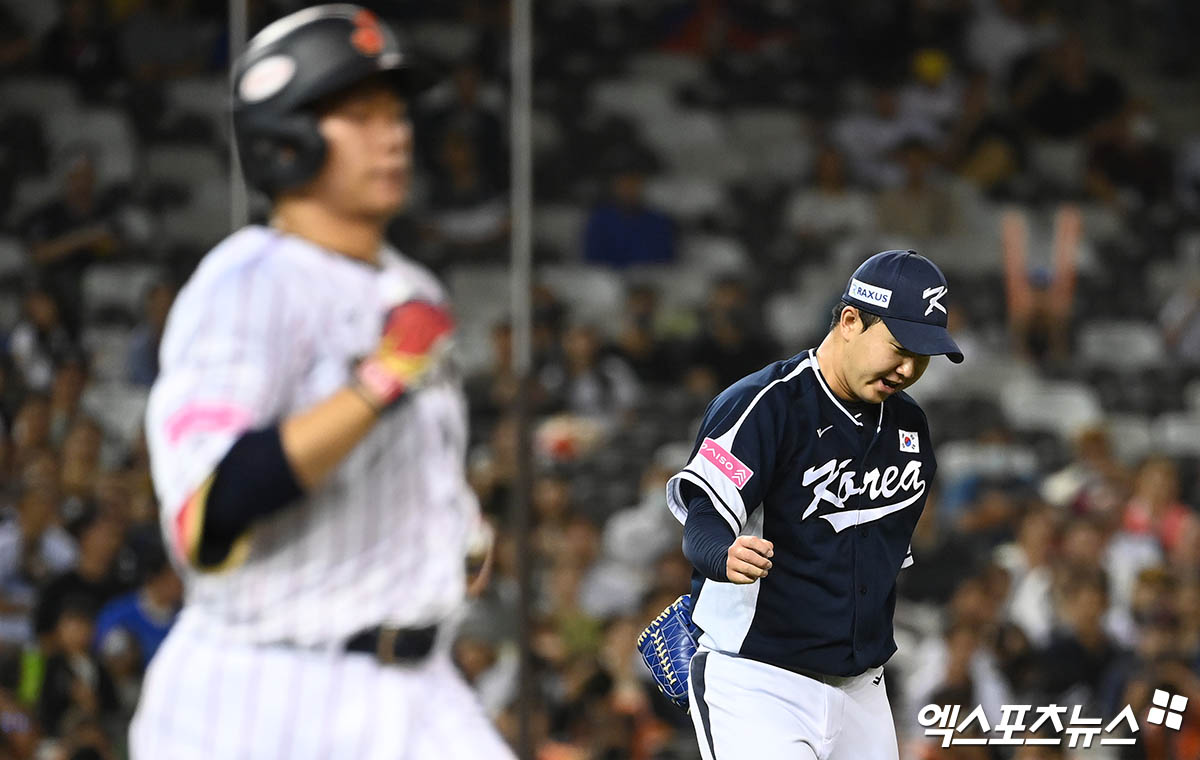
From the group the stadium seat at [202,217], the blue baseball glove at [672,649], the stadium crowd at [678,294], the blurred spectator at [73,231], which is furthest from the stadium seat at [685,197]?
the blue baseball glove at [672,649]

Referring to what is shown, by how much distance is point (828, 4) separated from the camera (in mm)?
13508

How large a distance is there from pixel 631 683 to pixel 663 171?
5.83 m

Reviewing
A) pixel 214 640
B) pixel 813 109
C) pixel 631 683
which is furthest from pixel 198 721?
pixel 813 109

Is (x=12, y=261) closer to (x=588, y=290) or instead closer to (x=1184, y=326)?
(x=588, y=290)

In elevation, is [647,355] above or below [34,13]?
below

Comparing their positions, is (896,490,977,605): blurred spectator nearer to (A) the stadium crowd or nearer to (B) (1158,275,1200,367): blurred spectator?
(A) the stadium crowd

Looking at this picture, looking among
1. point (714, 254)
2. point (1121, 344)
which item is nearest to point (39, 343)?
point (714, 254)

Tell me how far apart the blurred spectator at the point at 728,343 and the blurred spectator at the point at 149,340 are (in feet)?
9.57

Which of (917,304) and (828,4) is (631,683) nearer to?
(917,304)

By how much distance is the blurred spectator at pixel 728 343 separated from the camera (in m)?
9.98

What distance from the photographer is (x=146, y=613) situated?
24.3 ft

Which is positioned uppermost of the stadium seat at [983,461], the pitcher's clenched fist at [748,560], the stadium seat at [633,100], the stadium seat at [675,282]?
the pitcher's clenched fist at [748,560]

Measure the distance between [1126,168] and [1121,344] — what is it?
2.16 metres

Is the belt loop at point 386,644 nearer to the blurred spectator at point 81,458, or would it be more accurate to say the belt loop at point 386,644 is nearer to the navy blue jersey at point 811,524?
the navy blue jersey at point 811,524
